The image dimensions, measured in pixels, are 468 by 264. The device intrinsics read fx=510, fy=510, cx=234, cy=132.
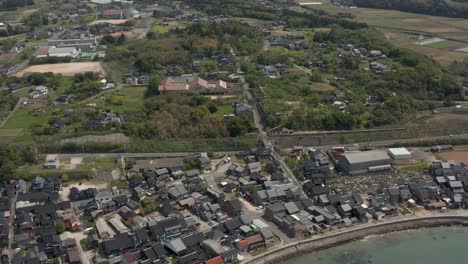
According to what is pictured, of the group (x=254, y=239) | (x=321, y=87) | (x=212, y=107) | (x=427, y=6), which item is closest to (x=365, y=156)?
(x=254, y=239)

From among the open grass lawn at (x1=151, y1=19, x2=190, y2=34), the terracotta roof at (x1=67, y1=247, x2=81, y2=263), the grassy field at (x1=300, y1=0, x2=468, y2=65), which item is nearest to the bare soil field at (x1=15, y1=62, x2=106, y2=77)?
the open grass lawn at (x1=151, y1=19, x2=190, y2=34)

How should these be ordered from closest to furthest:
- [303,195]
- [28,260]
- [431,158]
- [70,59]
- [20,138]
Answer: [28,260]
[303,195]
[431,158]
[20,138]
[70,59]

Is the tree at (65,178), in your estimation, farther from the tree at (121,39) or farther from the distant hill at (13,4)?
the distant hill at (13,4)

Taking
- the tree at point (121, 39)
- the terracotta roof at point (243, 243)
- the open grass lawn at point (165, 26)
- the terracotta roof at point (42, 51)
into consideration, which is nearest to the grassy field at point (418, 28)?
the open grass lawn at point (165, 26)

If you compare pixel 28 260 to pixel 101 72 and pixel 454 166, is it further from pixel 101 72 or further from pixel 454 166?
pixel 101 72

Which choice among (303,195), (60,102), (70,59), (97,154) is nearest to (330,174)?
(303,195)

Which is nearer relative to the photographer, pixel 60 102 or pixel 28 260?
pixel 28 260
